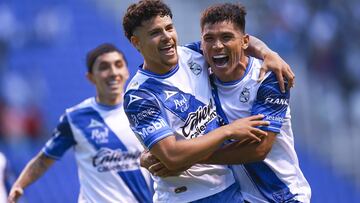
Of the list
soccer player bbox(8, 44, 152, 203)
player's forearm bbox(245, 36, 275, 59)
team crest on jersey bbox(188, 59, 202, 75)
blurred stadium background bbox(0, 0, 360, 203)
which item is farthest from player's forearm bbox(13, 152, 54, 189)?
blurred stadium background bbox(0, 0, 360, 203)

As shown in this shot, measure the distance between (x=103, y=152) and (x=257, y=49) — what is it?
2.55 m

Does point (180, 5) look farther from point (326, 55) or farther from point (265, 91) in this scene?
point (265, 91)

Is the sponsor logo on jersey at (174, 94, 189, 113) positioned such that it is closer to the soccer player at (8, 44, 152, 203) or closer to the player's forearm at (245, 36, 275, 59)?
the player's forearm at (245, 36, 275, 59)

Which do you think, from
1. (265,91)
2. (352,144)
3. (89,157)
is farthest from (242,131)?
(352,144)

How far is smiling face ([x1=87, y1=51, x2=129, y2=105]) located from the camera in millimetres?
8688

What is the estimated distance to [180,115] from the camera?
5.92m

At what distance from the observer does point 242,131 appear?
18.7 ft

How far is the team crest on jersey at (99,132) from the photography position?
851 centimetres

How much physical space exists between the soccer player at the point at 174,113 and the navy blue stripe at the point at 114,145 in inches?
82.3

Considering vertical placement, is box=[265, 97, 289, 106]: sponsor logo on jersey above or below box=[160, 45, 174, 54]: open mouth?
below

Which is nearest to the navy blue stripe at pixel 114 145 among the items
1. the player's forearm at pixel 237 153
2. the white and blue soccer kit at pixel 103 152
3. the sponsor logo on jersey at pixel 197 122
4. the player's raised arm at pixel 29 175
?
the white and blue soccer kit at pixel 103 152

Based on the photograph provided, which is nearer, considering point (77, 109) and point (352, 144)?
point (77, 109)

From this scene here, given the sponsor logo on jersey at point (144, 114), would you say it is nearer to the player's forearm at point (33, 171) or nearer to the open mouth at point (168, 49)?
the open mouth at point (168, 49)

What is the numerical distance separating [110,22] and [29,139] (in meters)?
4.01
